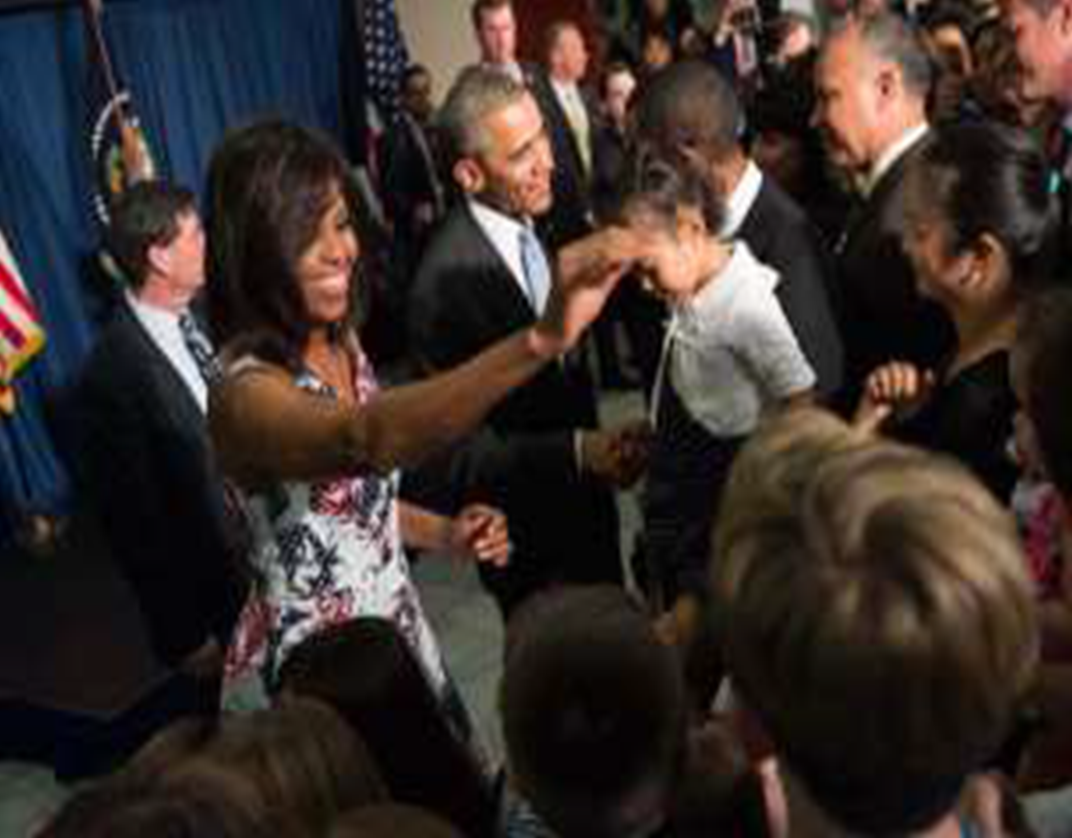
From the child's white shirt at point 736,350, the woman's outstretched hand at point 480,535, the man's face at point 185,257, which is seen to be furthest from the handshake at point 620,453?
the man's face at point 185,257

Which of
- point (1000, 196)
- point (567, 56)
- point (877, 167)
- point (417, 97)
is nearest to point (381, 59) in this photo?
point (417, 97)

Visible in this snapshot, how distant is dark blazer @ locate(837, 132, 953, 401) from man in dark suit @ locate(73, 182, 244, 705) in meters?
1.49

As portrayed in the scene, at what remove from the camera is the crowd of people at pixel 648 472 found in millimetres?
840

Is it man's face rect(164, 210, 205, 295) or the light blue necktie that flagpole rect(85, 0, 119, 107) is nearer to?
man's face rect(164, 210, 205, 295)

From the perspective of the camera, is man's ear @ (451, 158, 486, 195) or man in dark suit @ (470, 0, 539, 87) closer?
man's ear @ (451, 158, 486, 195)

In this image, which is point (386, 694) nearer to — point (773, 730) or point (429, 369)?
point (773, 730)

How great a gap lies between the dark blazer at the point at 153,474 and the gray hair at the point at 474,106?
3.21ft

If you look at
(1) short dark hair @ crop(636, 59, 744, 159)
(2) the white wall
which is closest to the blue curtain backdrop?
(2) the white wall

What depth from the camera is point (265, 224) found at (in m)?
1.62

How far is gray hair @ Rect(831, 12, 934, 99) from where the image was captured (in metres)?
2.64

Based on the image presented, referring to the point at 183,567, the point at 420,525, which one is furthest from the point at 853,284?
the point at 183,567

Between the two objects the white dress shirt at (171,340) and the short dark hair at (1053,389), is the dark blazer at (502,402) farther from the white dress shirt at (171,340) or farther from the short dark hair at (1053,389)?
the short dark hair at (1053,389)

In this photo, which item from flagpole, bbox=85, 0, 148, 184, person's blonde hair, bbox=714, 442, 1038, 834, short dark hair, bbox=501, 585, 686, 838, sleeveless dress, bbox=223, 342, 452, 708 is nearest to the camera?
person's blonde hair, bbox=714, 442, 1038, 834

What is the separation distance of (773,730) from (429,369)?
1708 millimetres
